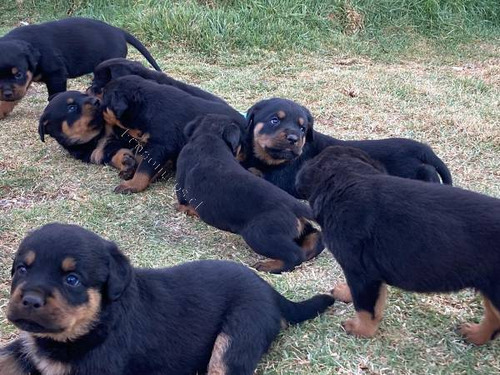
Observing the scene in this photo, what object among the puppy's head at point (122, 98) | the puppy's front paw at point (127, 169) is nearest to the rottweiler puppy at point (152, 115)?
the puppy's head at point (122, 98)

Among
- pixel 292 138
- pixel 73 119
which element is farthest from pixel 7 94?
pixel 292 138

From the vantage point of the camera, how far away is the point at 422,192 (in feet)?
11.8

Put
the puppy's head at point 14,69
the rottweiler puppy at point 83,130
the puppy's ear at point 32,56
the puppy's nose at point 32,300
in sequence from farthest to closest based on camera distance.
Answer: the puppy's ear at point 32,56
the puppy's head at point 14,69
the rottweiler puppy at point 83,130
the puppy's nose at point 32,300

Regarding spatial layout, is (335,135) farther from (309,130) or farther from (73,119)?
(73,119)

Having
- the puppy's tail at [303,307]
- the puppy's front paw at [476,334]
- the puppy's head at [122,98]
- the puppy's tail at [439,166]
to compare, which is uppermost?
the puppy's front paw at [476,334]

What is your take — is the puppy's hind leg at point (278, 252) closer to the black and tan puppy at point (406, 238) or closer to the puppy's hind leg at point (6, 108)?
the black and tan puppy at point (406, 238)

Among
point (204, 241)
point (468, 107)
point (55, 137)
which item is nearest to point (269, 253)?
point (204, 241)

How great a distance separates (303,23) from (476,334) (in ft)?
24.1

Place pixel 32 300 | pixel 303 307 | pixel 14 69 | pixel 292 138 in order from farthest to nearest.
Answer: pixel 14 69 < pixel 292 138 < pixel 303 307 < pixel 32 300

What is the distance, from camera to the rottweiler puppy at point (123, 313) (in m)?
2.92

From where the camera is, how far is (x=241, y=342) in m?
3.30

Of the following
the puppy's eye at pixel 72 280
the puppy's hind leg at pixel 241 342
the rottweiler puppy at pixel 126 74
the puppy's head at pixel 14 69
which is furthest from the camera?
the puppy's head at pixel 14 69

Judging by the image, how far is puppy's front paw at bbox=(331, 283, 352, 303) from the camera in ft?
13.3

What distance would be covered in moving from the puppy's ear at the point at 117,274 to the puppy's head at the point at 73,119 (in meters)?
3.23
